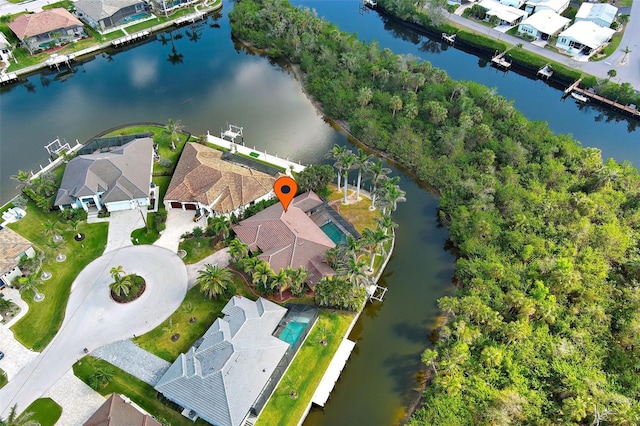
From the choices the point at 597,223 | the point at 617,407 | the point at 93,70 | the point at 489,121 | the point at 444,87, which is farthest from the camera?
the point at 93,70

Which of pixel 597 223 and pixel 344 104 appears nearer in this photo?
pixel 597 223

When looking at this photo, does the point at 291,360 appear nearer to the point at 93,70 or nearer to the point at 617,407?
the point at 617,407

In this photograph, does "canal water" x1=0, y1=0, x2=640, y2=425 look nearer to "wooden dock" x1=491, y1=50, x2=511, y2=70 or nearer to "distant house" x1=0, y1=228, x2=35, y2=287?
"wooden dock" x1=491, y1=50, x2=511, y2=70

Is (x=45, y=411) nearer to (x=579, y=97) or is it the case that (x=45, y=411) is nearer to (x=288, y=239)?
(x=288, y=239)

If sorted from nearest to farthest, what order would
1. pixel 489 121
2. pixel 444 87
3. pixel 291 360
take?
pixel 291 360 → pixel 489 121 → pixel 444 87

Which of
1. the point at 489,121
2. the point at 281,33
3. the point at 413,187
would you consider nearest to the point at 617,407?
the point at 413,187

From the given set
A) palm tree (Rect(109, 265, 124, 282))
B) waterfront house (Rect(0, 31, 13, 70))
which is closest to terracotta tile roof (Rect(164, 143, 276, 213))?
palm tree (Rect(109, 265, 124, 282))

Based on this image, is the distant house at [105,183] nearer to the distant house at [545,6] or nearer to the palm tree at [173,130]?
the palm tree at [173,130]
